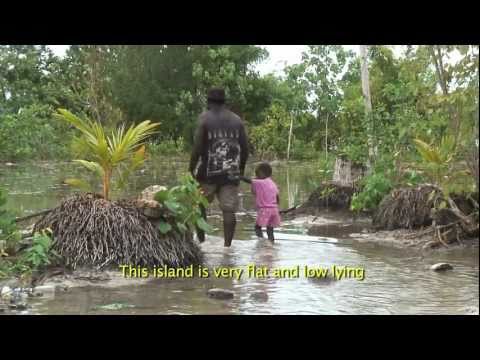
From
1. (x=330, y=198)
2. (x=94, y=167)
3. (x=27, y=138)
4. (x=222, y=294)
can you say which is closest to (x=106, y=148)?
(x=94, y=167)

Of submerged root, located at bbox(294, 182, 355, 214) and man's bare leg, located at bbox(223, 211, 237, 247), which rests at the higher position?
submerged root, located at bbox(294, 182, 355, 214)

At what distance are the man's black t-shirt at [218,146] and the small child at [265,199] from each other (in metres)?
0.83

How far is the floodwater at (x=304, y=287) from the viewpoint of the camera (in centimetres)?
626

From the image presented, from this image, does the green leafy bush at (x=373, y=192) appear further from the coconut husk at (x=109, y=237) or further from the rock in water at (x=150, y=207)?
the rock in water at (x=150, y=207)

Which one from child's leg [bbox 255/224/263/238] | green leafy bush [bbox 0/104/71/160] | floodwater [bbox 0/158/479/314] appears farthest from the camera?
green leafy bush [bbox 0/104/71/160]

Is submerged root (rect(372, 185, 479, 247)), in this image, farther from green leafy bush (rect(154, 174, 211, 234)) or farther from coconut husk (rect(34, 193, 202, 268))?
coconut husk (rect(34, 193, 202, 268))

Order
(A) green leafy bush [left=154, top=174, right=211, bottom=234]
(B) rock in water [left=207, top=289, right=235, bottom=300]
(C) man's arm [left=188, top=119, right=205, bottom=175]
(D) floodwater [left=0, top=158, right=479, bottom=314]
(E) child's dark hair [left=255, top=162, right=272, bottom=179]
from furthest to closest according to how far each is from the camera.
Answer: (E) child's dark hair [left=255, top=162, right=272, bottom=179] < (C) man's arm [left=188, top=119, right=205, bottom=175] < (A) green leafy bush [left=154, top=174, right=211, bottom=234] < (B) rock in water [left=207, top=289, right=235, bottom=300] < (D) floodwater [left=0, top=158, right=479, bottom=314]

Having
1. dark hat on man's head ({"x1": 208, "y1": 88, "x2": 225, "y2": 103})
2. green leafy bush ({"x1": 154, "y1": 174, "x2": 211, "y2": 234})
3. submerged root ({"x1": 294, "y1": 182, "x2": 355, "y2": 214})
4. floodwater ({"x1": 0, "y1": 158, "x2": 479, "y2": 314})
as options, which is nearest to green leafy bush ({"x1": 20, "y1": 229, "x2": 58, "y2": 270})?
floodwater ({"x1": 0, "y1": 158, "x2": 479, "y2": 314})

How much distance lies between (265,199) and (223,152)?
4.09 ft

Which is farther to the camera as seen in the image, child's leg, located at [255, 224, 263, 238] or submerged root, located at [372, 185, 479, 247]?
child's leg, located at [255, 224, 263, 238]

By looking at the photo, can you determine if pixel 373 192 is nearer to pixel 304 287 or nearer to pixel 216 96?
pixel 216 96

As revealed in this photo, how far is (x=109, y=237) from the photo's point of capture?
785cm

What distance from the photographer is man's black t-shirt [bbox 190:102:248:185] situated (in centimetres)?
941

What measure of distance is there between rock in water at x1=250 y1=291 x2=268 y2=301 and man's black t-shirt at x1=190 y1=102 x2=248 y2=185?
2.92 metres
